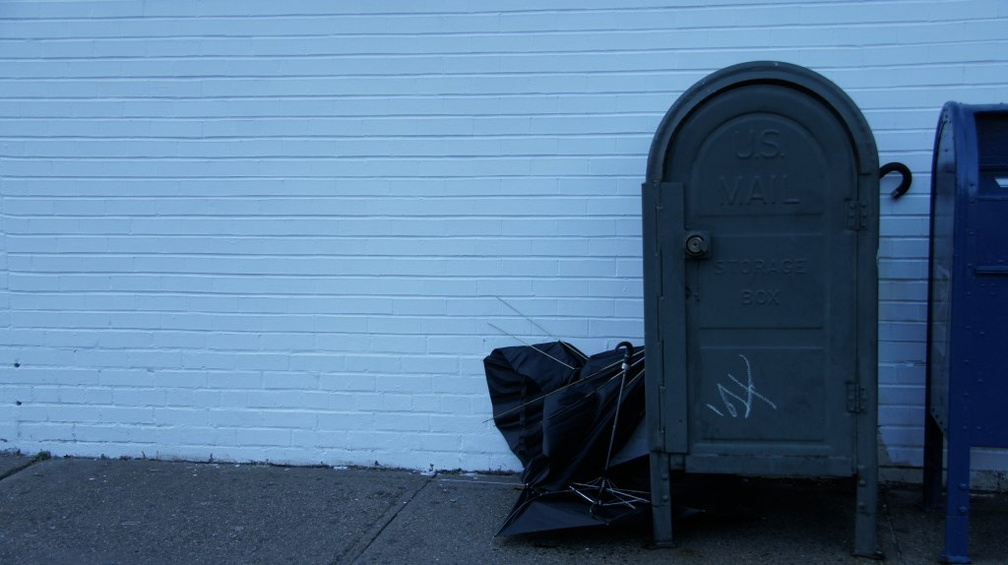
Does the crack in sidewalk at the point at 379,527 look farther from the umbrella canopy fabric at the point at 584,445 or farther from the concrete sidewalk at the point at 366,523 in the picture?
the umbrella canopy fabric at the point at 584,445

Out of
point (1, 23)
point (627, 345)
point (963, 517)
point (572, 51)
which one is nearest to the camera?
point (963, 517)

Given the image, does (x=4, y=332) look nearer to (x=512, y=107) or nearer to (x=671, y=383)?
(x=512, y=107)

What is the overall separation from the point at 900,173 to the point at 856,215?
1.18 meters

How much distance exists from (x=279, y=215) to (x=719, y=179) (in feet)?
8.90

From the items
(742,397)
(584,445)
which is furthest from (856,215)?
(584,445)

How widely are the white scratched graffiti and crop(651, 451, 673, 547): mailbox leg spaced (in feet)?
1.14

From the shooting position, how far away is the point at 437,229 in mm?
5727

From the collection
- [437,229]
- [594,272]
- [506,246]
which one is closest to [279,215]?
[437,229]

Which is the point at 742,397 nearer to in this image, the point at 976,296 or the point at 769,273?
the point at 769,273

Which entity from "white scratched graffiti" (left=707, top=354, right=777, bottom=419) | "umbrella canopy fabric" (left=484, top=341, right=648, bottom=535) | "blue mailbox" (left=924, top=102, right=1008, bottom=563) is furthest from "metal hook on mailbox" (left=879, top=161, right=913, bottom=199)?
"umbrella canopy fabric" (left=484, top=341, right=648, bottom=535)

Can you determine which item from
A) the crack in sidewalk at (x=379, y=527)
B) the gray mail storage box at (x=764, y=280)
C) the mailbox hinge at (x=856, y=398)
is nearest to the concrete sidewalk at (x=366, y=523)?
the crack in sidewalk at (x=379, y=527)

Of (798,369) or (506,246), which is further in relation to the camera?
(506,246)

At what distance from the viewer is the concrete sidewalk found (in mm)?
4645

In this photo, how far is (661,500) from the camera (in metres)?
4.57
